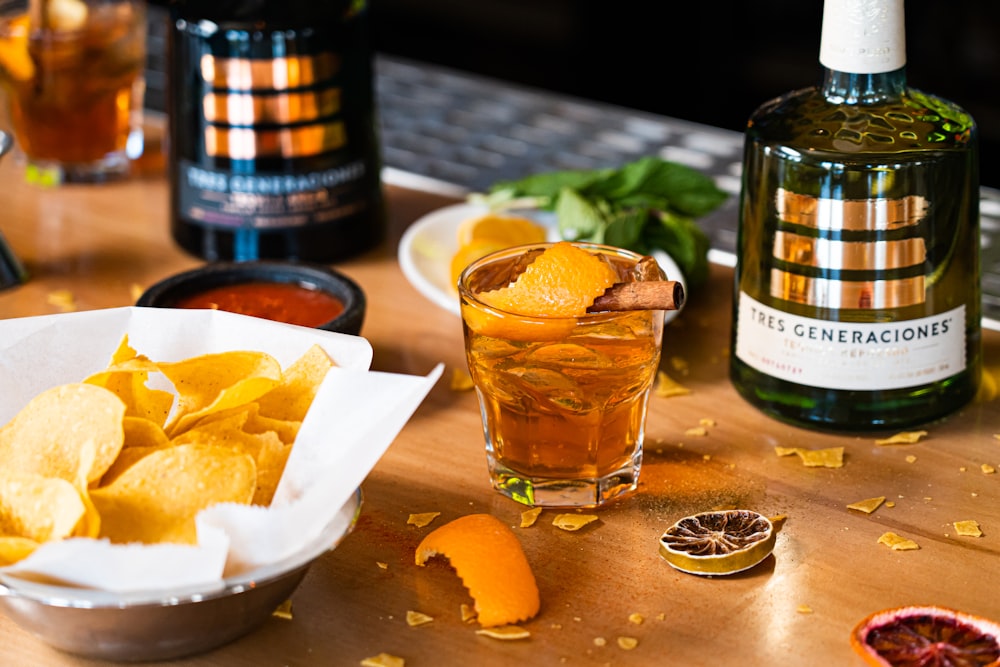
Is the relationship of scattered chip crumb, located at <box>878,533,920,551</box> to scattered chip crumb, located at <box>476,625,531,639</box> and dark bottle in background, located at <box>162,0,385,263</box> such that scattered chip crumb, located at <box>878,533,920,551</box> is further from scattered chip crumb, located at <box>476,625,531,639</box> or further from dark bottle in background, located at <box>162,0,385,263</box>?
dark bottle in background, located at <box>162,0,385,263</box>

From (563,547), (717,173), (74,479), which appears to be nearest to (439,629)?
(563,547)

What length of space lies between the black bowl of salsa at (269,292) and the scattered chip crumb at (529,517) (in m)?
0.22

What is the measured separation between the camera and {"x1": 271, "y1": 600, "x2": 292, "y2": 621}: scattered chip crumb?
2.45 ft

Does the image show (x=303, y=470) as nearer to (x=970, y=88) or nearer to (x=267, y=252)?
(x=267, y=252)

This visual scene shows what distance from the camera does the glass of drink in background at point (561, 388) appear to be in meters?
0.81

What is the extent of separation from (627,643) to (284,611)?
20 centimetres

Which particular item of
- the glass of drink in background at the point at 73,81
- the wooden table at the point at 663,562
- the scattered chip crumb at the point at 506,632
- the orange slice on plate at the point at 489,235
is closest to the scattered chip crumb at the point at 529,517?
the wooden table at the point at 663,562

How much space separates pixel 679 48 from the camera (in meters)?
2.51

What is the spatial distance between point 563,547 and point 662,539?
63mm

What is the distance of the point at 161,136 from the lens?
5.25ft

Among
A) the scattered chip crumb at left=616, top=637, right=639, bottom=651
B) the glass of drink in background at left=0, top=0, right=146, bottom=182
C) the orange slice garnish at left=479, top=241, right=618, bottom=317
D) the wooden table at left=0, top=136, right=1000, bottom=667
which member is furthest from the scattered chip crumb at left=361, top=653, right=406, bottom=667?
the glass of drink in background at left=0, top=0, right=146, bottom=182

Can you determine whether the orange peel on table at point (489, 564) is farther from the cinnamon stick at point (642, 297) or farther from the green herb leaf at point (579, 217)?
the green herb leaf at point (579, 217)

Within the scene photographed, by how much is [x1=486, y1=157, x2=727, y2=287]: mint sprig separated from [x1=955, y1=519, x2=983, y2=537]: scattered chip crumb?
0.40 meters

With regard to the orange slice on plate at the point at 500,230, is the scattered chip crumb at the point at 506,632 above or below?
below
